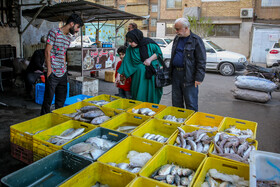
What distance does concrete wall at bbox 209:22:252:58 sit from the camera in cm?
2116

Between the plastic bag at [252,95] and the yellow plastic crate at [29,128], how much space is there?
6.25 meters

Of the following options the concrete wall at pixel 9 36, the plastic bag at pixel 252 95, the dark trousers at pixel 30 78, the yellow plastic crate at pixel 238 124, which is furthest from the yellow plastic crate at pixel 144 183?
the concrete wall at pixel 9 36

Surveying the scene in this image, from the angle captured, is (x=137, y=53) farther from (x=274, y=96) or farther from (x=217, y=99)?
(x=274, y=96)

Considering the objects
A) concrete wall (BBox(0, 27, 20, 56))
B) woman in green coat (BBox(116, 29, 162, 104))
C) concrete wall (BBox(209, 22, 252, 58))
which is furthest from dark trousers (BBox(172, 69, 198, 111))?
concrete wall (BBox(209, 22, 252, 58))

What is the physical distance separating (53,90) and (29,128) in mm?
1143

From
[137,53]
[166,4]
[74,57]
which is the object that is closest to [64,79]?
[137,53]

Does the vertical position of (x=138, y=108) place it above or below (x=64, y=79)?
below

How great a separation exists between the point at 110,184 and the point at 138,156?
49 centimetres

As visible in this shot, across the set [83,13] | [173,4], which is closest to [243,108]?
[83,13]

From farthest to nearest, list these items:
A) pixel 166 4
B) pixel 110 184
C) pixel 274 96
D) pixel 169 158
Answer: pixel 166 4 < pixel 274 96 < pixel 169 158 < pixel 110 184

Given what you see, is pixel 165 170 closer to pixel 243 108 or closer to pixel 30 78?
pixel 243 108

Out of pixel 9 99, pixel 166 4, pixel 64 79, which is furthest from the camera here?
pixel 166 4

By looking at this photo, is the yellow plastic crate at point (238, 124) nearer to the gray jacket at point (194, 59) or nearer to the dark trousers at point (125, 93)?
the gray jacket at point (194, 59)

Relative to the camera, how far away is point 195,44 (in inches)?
154
